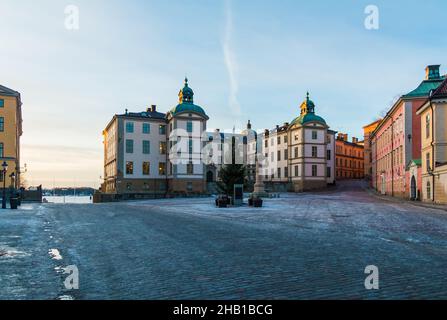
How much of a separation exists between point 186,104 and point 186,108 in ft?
3.79

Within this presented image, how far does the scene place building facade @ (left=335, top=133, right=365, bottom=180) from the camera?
9862cm

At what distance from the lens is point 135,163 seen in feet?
207

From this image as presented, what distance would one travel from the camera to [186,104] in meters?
63.8

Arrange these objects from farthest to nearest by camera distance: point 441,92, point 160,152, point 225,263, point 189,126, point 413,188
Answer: point 160,152 → point 189,126 → point 413,188 → point 441,92 → point 225,263

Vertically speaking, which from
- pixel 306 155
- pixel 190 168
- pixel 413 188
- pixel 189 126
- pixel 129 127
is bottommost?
pixel 413 188

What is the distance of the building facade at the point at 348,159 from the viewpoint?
98.6 m

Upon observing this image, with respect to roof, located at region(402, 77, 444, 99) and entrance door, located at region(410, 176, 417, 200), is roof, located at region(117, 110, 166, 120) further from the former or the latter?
entrance door, located at region(410, 176, 417, 200)

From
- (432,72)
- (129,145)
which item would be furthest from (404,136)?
(129,145)

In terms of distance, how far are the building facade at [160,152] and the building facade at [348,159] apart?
149 ft

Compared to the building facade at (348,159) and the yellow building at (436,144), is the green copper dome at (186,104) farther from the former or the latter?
the building facade at (348,159)

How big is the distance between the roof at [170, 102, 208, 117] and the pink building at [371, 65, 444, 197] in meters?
26.3

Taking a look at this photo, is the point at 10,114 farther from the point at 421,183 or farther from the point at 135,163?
the point at 421,183

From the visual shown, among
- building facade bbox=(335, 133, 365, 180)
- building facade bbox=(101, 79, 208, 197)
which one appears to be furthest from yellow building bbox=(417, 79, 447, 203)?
building facade bbox=(335, 133, 365, 180)

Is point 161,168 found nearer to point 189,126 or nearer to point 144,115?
point 189,126
